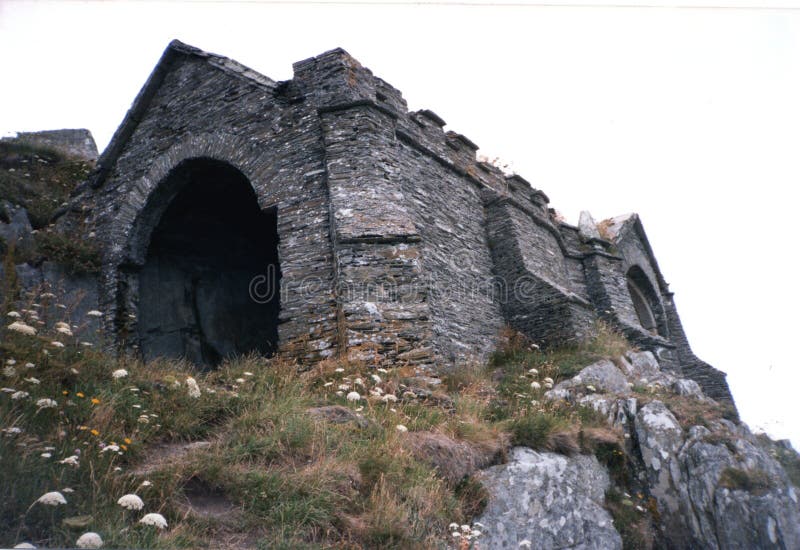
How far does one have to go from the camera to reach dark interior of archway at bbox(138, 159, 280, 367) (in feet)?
34.8

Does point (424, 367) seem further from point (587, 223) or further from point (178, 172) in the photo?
point (587, 223)

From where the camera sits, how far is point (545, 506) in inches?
214

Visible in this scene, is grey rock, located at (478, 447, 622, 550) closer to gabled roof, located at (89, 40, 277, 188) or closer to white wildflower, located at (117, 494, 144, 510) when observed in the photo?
white wildflower, located at (117, 494, 144, 510)

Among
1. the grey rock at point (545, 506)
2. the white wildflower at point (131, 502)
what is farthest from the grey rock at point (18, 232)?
the grey rock at point (545, 506)

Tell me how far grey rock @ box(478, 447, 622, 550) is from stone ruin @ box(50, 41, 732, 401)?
1.99 metres

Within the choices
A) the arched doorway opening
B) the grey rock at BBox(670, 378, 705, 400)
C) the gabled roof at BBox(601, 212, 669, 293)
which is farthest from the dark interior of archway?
the arched doorway opening

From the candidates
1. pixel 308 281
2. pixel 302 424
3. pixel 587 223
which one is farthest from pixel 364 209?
pixel 587 223

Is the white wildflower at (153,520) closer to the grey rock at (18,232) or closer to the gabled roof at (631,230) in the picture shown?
the grey rock at (18,232)

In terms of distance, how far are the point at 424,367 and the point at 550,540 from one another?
2.58m

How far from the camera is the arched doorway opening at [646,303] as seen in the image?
17.9 meters

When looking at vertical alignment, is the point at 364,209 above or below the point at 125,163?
below

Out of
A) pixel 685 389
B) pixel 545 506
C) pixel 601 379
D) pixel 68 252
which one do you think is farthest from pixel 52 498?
pixel 685 389

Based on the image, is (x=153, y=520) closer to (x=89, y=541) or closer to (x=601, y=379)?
(x=89, y=541)

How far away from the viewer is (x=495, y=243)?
1179 centimetres
